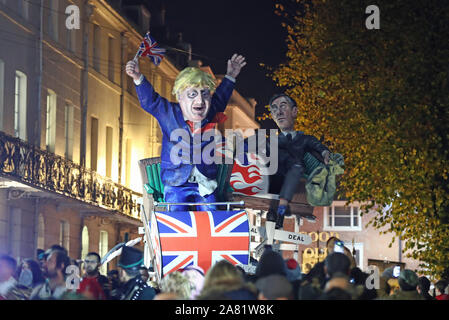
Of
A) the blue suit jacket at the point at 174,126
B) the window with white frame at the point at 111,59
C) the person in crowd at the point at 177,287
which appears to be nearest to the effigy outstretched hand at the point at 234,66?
the blue suit jacket at the point at 174,126

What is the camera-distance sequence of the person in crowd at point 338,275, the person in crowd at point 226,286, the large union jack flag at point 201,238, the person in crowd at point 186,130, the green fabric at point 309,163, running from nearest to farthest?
the person in crowd at point 226,286
the person in crowd at point 338,275
the large union jack flag at point 201,238
the person in crowd at point 186,130
the green fabric at point 309,163

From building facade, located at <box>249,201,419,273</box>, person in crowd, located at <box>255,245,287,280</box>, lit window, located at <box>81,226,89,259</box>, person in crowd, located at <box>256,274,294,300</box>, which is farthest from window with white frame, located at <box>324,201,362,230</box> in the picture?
person in crowd, located at <box>256,274,294,300</box>

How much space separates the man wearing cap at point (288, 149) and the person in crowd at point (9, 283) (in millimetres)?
2993

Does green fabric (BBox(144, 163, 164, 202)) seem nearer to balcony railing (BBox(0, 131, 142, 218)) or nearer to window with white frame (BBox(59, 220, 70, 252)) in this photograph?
balcony railing (BBox(0, 131, 142, 218))

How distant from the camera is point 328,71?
22484mm

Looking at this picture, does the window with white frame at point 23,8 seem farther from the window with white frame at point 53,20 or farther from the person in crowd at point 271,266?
the person in crowd at point 271,266

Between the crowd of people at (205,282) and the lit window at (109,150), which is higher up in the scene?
the lit window at (109,150)

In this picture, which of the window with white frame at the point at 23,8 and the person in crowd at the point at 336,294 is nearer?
the person in crowd at the point at 336,294

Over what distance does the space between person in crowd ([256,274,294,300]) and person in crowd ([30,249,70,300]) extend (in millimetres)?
1931

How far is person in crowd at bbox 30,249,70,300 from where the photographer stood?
8.38 meters

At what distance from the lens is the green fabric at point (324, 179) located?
11289 millimetres

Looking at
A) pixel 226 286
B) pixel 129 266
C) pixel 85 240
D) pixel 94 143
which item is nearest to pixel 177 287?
pixel 226 286

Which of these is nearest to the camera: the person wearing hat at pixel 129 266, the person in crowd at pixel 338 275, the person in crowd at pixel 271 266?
the person in crowd at pixel 338 275
